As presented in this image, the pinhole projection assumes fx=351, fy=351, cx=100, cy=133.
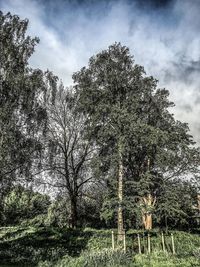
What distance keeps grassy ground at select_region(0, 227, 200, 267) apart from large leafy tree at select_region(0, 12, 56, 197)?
172 inches

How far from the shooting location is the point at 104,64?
25516 mm

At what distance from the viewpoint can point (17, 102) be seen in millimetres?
22172

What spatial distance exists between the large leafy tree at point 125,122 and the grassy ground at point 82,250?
2.27 meters

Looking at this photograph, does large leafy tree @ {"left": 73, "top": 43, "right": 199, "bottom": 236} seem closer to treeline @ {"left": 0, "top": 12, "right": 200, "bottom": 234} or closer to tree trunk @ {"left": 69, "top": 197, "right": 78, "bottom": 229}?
treeline @ {"left": 0, "top": 12, "right": 200, "bottom": 234}

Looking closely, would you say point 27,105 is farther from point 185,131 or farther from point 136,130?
point 185,131

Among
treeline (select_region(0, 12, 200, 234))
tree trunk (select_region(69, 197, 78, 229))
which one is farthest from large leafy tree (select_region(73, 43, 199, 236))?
tree trunk (select_region(69, 197, 78, 229))

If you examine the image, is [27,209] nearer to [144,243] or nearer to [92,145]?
[92,145]

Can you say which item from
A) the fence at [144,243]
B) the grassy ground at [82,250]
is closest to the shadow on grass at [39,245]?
the grassy ground at [82,250]

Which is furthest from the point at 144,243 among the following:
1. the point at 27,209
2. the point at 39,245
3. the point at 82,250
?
the point at 27,209

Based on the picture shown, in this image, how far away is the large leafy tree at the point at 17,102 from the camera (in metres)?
21.3

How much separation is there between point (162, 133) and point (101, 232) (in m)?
9.08

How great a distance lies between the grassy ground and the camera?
563 inches

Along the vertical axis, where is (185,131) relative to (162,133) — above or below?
above

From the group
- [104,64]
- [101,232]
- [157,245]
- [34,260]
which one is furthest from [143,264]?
[104,64]
